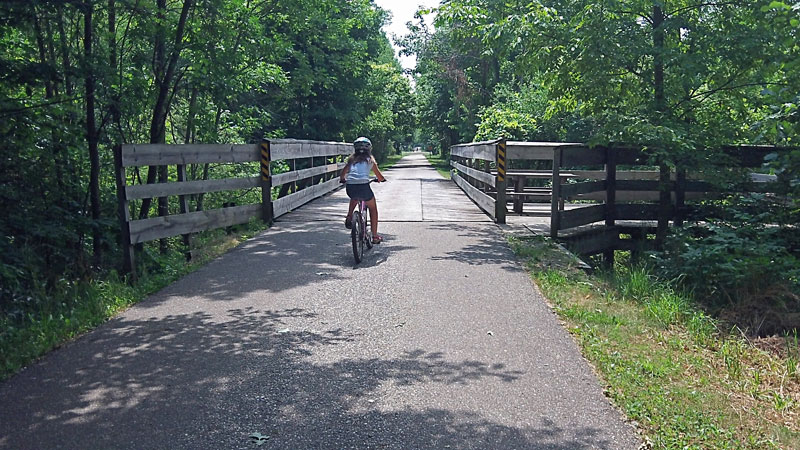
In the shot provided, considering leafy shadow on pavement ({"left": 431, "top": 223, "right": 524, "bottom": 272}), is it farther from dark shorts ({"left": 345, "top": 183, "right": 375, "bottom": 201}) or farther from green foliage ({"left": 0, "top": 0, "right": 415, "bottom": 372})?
green foliage ({"left": 0, "top": 0, "right": 415, "bottom": 372})

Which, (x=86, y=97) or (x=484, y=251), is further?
(x=484, y=251)

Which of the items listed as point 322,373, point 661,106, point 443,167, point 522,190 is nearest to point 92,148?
point 322,373

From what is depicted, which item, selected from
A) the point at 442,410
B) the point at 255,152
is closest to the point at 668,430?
the point at 442,410

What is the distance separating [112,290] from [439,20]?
720cm

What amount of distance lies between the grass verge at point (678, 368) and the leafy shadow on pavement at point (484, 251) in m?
1.26

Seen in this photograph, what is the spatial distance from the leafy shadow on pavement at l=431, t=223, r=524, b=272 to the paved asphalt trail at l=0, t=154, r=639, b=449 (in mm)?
789

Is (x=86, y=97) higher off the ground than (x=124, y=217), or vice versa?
(x=86, y=97)

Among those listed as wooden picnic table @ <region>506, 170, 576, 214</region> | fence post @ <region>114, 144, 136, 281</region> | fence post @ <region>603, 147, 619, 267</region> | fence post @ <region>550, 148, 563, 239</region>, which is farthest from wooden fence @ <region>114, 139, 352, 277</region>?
fence post @ <region>603, 147, 619, 267</region>

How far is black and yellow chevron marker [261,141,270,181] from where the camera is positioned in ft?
41.6

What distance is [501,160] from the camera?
1298 centimetres

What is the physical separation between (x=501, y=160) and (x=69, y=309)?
8511 millimetres

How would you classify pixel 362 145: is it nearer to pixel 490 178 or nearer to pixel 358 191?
pixel 358 191

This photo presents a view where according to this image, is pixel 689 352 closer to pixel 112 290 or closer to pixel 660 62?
pixel 112 290

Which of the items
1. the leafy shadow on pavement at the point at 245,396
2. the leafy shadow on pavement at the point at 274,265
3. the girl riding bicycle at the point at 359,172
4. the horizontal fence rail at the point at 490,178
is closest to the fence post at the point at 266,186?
the leafy shadow on pavement at the point at 274,265
